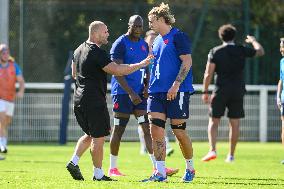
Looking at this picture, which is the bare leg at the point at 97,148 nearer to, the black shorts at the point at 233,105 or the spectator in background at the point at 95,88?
the spectator in background at the point at 95,88

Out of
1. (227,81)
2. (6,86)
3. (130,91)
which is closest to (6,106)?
(6,86)

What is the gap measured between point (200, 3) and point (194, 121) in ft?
9.75

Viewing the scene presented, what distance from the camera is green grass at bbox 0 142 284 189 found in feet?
36.6

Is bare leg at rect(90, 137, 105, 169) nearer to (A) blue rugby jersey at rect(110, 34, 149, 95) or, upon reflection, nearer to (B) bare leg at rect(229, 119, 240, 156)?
(A) blue rugby jersey at rect(110, 34, 149, 95)

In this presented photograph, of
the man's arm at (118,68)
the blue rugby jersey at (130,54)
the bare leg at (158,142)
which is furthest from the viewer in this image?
the blue rugby jersey at (130,54)

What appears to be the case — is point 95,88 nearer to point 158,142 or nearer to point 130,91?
point 158,142

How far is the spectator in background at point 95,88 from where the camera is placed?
11.5 m

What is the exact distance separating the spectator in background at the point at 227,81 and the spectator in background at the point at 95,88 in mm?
5137

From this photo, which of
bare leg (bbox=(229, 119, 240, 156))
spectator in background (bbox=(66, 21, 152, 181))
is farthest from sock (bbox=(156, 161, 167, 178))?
bare leg (bbox=(229, 119, 240, 156))

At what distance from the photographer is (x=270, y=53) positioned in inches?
950

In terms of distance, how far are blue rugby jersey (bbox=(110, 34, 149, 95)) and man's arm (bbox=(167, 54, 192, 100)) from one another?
1964 mm

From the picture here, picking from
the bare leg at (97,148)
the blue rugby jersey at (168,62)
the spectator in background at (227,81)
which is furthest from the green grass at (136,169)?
the blue rugby jersey at (168,62)

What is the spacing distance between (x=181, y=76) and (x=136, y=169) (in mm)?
3272

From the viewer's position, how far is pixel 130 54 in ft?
44.1
